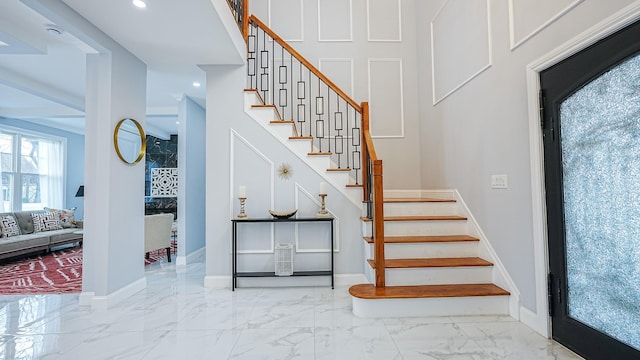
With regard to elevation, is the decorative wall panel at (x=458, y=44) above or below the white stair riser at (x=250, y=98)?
above

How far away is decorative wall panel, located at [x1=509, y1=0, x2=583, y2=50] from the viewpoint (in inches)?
86.0

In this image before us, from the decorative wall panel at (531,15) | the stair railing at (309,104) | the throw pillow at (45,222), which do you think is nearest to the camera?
the decorative wall panel at (531,15)

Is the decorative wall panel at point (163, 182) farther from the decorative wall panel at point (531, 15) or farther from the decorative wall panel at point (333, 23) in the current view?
the decorative wall panel at point (531, 15)

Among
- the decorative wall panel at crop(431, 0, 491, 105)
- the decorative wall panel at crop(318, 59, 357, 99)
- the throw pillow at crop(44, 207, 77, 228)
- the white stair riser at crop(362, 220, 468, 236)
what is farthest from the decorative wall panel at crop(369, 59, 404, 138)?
the throw pillow at crop(44, 207, 77, 228)

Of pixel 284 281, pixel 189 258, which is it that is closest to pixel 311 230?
pixel 284 281

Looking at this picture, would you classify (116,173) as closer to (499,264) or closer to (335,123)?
(335,123)

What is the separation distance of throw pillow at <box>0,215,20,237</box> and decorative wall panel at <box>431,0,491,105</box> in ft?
24.1

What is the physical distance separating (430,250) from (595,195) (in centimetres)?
157

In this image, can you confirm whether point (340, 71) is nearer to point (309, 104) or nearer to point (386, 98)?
point (309, 104)

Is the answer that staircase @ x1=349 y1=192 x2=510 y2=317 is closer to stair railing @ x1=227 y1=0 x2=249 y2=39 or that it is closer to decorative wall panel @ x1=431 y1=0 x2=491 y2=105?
decorative wall panel @ x1=431 y1=0 x2=491 y2=105

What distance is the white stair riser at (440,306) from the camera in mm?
2764

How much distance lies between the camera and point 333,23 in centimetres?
514

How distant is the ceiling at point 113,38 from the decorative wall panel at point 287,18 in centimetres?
161

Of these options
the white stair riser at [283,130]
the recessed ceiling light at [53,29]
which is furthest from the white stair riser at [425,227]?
the recessed ceiling light at [53,29]
